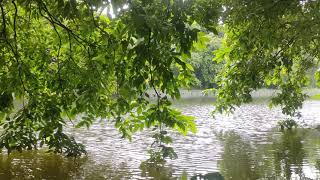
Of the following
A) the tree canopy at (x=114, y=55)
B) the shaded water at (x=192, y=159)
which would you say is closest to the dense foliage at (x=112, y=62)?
the tree canopy at (x=114, y=55)

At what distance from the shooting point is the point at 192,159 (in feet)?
49.8

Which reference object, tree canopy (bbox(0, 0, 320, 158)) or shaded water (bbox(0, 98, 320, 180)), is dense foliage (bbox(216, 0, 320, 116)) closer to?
tree canopy (bbox(0, 0, 320, 158))

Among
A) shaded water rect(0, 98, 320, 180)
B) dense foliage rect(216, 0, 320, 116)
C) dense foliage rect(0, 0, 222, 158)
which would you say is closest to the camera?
dense foliage rect(0, 0, 222, 158)

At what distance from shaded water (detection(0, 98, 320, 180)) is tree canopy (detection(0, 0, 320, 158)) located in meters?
3.61

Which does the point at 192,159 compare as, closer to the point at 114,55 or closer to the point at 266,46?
the point at 266,46

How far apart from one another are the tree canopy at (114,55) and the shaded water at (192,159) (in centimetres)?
361

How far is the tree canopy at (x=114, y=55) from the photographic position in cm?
401

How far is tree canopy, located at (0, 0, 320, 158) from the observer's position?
401 cm

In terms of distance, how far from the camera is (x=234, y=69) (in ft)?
41.2

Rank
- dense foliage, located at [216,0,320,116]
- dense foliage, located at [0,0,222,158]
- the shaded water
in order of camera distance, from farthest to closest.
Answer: the shaded water < dense foliage, located at [216,0,320,116] < dense foliage, located at [0,0,222,158]

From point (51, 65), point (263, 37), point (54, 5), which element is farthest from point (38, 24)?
point (263, 37)

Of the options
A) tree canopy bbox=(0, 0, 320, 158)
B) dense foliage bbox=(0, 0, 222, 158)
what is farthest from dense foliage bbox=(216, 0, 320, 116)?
dense foliage bbox=(0, 0, 222, 158)

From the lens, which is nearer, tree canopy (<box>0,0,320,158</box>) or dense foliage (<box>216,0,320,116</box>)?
tree canopy (<box>0,0,320,158</box>)

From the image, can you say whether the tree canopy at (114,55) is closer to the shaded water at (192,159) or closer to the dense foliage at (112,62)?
the dense foliage at (112,62)
